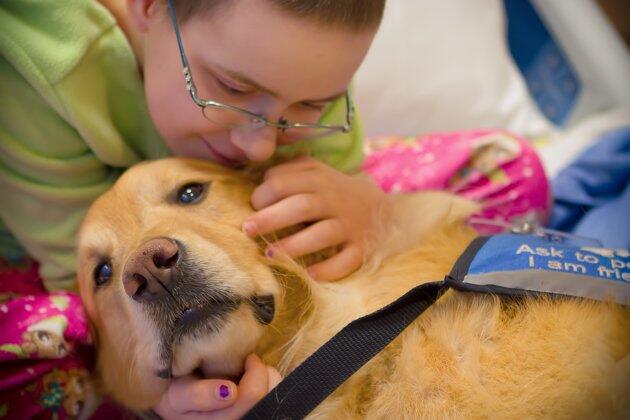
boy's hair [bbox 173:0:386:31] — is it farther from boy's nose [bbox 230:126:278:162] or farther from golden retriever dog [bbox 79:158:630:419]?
golden retriever dog [bbox 79:158:630:419]

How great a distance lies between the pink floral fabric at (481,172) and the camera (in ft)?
6.14

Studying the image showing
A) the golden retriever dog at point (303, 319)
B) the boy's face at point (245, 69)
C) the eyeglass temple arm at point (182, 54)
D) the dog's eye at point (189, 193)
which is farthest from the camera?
the dog's eye at point (189, 193)

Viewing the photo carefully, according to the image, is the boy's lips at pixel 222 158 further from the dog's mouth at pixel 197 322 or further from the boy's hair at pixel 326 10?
the dog's mouth at pixel 197 322

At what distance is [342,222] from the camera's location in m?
1.32

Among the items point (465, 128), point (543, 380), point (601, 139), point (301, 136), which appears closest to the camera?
point (543, 380)

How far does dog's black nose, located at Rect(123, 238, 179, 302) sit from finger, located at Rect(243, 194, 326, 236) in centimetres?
23

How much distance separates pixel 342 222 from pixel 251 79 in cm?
41

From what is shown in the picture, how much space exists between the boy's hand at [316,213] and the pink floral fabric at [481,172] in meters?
0.57

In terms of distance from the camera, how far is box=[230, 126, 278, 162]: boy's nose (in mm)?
1248

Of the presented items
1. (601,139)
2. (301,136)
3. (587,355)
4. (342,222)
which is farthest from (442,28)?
(587,355)

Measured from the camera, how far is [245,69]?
1104 mm

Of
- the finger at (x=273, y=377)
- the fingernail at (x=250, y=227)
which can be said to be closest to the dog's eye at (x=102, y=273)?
the fingernail at (x=250, y=227)

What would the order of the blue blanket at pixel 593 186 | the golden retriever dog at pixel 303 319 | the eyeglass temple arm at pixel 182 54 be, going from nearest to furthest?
the golden retriever dog at pixel 303 319 → the eyeglass temple arm at pixel 182 54 → the blue blanket at pixel 593 186

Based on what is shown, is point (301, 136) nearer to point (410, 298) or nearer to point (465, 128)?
point (410, 298)
